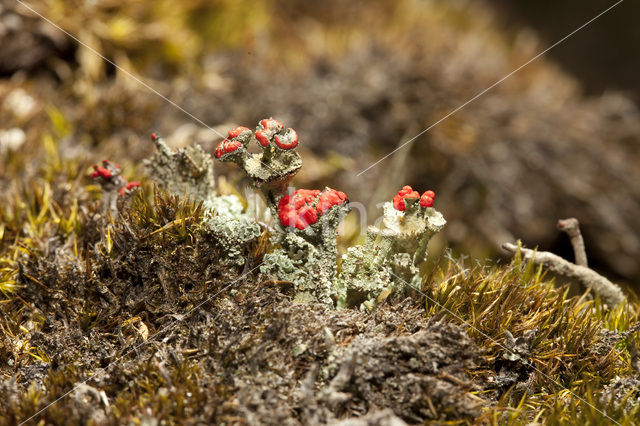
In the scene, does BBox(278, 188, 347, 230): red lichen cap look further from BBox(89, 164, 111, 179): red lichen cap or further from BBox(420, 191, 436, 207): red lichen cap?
BBox(89, 164, 111, 179): red lichen cap

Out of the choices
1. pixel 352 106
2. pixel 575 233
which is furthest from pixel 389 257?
pixel 352 106

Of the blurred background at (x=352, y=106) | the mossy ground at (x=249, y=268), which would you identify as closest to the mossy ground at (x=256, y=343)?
the mossy ground at (x=249, y=268)

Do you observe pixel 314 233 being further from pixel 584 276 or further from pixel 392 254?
pixel 584 276

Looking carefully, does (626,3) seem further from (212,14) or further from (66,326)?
(66,326)

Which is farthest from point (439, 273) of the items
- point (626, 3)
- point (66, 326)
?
point (626, 3)

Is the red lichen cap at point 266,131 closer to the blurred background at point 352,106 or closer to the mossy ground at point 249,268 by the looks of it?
the mossy ground at point 249,268
